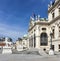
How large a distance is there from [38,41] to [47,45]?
138 inches

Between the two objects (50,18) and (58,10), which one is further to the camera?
(50,18)

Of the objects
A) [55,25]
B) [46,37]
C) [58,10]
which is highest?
[58,10]

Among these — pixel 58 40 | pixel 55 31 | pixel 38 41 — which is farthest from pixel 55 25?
pixel 38 41

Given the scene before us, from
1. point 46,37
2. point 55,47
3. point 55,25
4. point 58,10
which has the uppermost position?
point 58,10

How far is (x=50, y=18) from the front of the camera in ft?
177

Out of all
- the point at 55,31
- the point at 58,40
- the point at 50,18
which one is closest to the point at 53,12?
the point at 50,18

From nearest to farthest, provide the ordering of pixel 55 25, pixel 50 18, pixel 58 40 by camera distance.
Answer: pixel 58 40 < pixel 55 25 < pixel 50 18

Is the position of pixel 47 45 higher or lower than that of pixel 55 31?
lower

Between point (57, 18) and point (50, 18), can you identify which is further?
point (50, 18)

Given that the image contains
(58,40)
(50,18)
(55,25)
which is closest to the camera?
(58,40)

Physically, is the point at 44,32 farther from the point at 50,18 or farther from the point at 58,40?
the point at 58,40

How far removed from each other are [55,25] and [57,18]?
2676mm

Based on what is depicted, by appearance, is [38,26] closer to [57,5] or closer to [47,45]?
[47,45]

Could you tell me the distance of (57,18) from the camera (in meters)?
47.1
